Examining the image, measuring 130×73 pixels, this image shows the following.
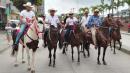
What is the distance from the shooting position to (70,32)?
18844mm

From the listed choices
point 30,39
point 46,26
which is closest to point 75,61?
point 46,26

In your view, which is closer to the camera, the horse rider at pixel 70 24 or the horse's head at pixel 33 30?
the horse's head at pixel 33 30

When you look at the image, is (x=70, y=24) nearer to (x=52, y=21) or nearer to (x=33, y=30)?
(x=52, y=21)

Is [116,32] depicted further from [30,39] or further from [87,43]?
[30,39]

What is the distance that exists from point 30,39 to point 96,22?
16.3 ft

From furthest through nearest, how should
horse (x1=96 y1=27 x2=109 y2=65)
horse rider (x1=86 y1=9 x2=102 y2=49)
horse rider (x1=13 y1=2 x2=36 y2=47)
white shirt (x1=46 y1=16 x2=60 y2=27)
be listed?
horse rider (x1=86 y1=9 x2=102 y2=49)
horse (x1=96 y1=27 x2=109 y2=65)
white shirt (x1=46 y1=16 x2=60 y2=27)
horse rider (x1=13 y1=2 x2=36 y2=47)

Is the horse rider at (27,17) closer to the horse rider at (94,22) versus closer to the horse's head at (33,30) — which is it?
the horse's head at (33,30)

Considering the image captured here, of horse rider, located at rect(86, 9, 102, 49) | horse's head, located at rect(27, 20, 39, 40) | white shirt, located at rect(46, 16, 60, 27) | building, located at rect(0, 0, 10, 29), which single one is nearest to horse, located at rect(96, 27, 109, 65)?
horse rider, located at rect(86, 9, 102, 49)

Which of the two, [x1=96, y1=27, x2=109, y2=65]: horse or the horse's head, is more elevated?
the horse's head

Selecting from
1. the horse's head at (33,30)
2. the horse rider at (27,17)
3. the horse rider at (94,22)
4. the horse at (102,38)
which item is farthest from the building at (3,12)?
the horse's head at (33,30)

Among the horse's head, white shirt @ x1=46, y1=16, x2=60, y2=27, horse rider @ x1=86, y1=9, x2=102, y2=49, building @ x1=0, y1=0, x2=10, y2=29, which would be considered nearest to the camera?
the horse's head

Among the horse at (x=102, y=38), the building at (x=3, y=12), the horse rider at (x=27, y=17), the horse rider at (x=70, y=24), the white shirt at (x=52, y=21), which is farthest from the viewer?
the building at (x=3, y=12)

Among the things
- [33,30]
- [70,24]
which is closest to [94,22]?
[70,24]

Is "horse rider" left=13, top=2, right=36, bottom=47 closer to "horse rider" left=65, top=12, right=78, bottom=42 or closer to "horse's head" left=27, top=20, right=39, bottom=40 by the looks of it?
"horse's head" left=27, top=20, right=39, bottom=40
